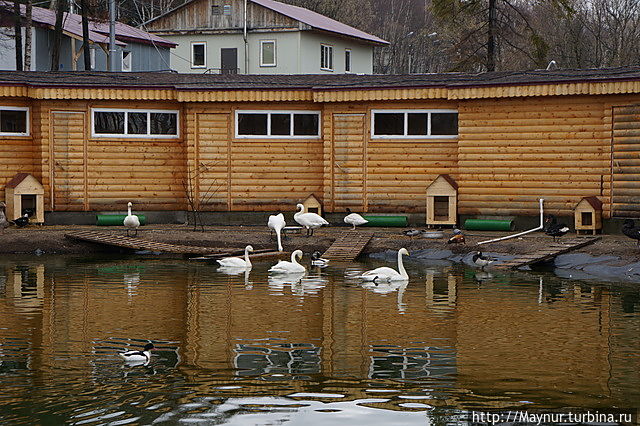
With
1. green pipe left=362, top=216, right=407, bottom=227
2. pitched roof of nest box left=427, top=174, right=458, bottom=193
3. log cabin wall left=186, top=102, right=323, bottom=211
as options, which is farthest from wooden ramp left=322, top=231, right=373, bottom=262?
log cabin wall left=186, top=102, right=323, bottom=211

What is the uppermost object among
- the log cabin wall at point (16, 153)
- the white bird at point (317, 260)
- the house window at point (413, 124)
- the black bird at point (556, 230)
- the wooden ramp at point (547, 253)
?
the house window at point (413, 124)

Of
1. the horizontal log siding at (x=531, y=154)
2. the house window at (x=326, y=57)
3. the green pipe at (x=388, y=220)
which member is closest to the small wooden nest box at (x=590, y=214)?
the horizontal log siding at (x=531, y=154)

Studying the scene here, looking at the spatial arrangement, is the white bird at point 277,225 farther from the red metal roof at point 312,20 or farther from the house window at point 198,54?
the house window at point 198,54

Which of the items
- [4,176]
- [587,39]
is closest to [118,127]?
[4,176]

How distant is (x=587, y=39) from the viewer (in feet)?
183

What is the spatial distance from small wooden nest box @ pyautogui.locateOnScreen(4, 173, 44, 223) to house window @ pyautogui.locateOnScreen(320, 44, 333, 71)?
92.8ft

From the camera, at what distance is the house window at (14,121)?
84.4 ft

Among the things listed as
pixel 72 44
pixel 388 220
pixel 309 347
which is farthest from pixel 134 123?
pixel 72 44

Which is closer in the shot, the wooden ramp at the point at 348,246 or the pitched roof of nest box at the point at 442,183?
the wooden ramp at the point at 348,246

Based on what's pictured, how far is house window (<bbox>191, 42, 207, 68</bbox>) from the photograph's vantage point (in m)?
52.4

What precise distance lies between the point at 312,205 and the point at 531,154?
555 cm

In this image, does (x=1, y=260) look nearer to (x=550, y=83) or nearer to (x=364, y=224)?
(x=364, y=224)

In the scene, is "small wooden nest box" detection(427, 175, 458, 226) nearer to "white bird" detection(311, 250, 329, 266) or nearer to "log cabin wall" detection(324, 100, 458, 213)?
"log cabin wall" detection(324, 100, 458, 213)

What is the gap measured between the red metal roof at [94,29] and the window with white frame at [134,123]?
16107 millimetres
